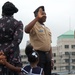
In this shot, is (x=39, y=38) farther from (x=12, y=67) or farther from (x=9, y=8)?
(x=12, y=67)

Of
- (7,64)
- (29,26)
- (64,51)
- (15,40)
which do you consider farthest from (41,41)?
(64,51)

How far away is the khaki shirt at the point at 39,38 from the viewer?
5.60 m

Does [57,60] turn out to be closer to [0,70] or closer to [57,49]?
[57,49]

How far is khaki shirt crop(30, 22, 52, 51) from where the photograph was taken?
5602mm


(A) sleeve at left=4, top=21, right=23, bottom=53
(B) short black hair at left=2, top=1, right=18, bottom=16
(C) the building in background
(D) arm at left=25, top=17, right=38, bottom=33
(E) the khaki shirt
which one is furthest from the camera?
(C) the building in background

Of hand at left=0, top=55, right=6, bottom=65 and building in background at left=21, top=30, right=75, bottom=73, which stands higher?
building in background at left=21, top=30, right=75, bottom=73

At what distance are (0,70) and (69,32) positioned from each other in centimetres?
10548

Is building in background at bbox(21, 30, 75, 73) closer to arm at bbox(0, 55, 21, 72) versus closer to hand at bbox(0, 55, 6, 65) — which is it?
arm at bbox(0, 55, 21, 72)

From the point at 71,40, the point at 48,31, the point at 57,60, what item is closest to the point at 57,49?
the point at 71,40

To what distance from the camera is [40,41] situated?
18.4 ft

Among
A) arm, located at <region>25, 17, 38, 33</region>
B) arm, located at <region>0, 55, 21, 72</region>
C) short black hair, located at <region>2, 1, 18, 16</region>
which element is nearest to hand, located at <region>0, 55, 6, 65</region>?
arm, located at <region>0, 55, 21, 72</region>

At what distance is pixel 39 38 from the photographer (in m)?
5.60

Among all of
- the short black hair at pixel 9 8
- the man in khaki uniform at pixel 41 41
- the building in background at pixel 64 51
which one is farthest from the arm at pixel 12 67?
the building in background at pixel 64 51

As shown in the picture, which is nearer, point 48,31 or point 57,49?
point 48,31
